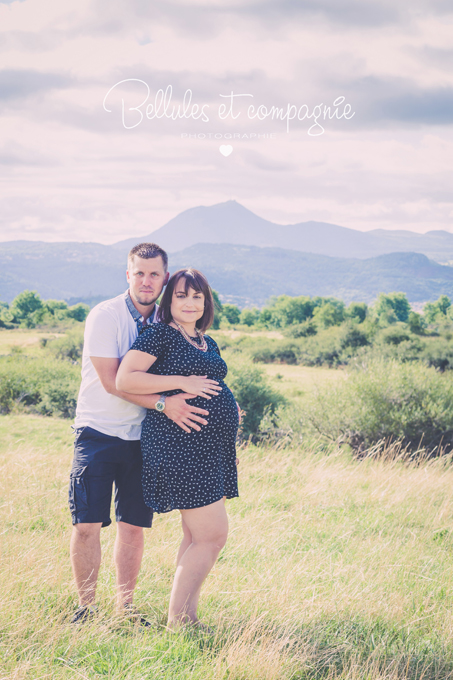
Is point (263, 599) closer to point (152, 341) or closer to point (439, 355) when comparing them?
point (152, 341)

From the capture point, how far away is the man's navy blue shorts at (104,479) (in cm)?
277

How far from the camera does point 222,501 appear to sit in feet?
8.89

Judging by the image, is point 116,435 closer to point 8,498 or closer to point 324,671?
point 324,671

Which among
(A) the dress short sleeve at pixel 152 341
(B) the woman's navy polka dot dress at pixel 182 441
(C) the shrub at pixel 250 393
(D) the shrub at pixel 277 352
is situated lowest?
(D) the shrub at pixel 277 352

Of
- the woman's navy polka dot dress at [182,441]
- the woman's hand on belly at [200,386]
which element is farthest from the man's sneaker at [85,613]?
the woman's hand on belly at [200,386]

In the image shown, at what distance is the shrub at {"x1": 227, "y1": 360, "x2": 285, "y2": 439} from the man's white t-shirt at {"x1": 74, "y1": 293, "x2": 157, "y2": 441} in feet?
42.9

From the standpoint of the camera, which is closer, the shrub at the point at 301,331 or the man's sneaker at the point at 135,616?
the man's sneaker at the point at 135,616

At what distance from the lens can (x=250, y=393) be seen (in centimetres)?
1633

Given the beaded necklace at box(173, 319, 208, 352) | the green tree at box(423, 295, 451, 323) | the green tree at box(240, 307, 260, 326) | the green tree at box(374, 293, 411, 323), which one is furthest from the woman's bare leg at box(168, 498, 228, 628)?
the green tree at box(374, 293, 411, 323)

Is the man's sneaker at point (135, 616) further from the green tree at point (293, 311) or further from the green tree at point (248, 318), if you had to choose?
the green tree at point (248, 318)

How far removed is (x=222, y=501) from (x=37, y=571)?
51.3 inches

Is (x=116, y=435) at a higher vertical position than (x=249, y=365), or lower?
higher

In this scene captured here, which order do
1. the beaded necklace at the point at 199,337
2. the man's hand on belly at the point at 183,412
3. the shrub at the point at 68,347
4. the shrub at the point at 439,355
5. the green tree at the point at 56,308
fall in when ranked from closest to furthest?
the man's hand on belly at the point at 183,412 → the beaded necklace at the point at 199,337 → the shrub at the point at 68,347 → the shrub at the point at 439,355 → the green tree at the point at 56,308

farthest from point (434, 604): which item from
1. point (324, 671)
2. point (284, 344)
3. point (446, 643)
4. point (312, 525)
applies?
point (284, 344)
